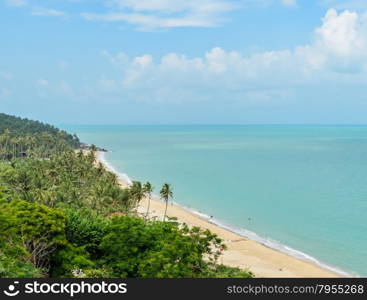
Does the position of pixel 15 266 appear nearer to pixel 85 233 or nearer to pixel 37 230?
pixel 37 230

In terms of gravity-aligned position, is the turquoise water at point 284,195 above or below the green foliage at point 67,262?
above

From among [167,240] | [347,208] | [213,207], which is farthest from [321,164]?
[167,240]

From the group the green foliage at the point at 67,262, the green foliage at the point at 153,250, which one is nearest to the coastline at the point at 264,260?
Result: the green foliage at the point at 153,250

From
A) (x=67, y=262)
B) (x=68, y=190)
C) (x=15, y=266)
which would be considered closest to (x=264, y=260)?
(x=67, y=262)

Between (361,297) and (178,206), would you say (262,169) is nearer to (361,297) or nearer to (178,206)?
(178,206)

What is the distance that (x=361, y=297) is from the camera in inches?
416

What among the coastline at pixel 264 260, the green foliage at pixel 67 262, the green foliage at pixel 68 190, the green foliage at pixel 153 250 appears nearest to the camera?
the green foliage at pixel 153 250

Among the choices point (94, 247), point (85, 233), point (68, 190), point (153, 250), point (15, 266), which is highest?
point (68, 190)

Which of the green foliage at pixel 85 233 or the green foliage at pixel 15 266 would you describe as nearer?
the green foliage at pixel 15 266

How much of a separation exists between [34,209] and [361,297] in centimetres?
2322

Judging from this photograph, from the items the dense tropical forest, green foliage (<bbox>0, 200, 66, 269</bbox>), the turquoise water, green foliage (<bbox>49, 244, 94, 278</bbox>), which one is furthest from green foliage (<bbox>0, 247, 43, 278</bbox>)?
the turquoise water

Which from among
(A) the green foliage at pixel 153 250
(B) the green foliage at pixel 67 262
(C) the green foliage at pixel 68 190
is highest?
(C) the green foliage at pixel 68 190

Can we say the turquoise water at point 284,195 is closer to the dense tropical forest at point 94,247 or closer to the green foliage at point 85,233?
the dense tropical forest at point 94,247

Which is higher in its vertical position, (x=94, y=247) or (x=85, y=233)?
(x=85, y=233)
